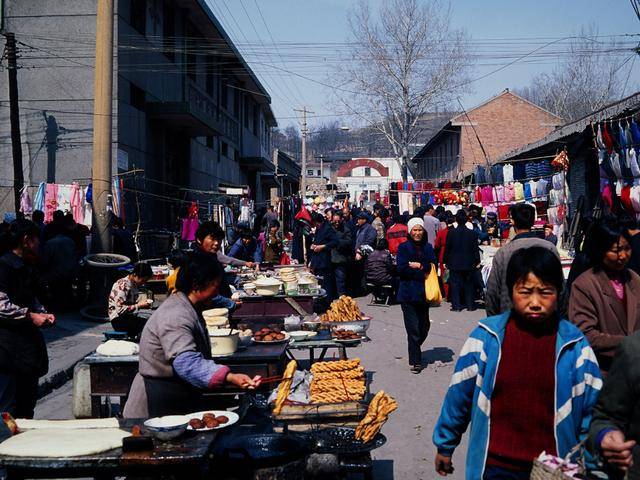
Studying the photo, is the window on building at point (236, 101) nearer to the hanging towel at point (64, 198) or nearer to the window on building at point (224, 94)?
the window on building at point (224, 94)

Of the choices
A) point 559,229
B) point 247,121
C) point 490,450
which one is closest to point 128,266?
point 559,229

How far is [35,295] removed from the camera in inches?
236

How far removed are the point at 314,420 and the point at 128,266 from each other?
896 centimetres

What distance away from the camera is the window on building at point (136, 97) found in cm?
1871

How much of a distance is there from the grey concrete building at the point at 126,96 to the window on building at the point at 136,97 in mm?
33

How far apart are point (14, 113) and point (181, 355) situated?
45.8ft

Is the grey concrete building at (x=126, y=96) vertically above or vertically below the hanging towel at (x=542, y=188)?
above

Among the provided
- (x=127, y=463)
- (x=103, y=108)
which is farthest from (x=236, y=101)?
(x=127, y=463)

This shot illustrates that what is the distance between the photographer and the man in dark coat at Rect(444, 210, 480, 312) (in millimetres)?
14492

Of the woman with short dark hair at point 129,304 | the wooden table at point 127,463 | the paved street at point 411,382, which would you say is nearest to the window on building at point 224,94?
the paved street at point 411,382

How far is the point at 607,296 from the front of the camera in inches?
178

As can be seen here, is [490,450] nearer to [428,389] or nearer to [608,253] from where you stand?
[608,253]

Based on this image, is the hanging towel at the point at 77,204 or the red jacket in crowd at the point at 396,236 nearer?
the hanging towel at the point at 77,204

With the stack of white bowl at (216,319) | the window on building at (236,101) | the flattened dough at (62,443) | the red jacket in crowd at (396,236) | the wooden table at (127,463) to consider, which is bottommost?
the wooden table at (127,463)
